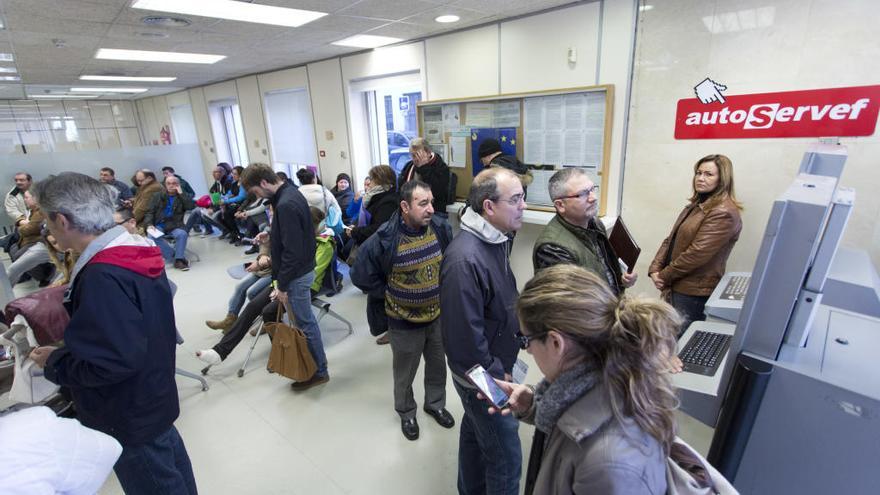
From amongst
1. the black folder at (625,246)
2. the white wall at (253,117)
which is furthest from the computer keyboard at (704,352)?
the white wall at (253,117)

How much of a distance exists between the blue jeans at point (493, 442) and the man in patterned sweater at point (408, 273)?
25.9 inches

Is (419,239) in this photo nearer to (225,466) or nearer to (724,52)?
(225,466)

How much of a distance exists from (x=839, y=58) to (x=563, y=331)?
111 inches

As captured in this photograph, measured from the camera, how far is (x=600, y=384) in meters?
0.80

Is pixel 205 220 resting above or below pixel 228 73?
below

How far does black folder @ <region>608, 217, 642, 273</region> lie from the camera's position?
2178 mm

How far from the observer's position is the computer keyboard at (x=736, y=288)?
6.50 feet

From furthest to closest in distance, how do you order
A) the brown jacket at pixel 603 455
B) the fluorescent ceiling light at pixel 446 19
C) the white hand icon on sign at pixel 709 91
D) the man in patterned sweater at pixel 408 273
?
1. the fluorescent ceiling light at pixel 446 19
2. the white hand icon on sign at pixel 709 91
3. the man in patterned sweater at pixel 408 273
4. the brown jacket at pixel 603 455

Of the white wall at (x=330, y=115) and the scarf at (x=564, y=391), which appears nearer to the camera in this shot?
the scarf at (x=564, y=391)

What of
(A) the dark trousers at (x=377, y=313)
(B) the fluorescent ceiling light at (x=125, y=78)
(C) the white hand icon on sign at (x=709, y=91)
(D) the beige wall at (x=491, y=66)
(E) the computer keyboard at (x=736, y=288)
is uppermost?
(B) the fluorescent ceiling light at (x=125, y=78)

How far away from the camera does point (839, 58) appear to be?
2338 millimetres

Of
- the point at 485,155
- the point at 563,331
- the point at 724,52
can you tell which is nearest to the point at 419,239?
the point at 563,331

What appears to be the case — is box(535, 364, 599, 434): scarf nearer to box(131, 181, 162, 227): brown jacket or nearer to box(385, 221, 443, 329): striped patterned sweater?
box(385, 221, 443, 329): striped patterned sweater

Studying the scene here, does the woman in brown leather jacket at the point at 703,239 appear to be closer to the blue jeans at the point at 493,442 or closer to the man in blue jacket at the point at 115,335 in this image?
the blue jeans at the point at 493,442
